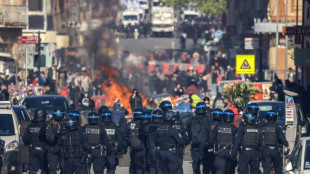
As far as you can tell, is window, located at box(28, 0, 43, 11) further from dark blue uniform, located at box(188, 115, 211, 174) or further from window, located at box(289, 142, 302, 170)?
window, located at box(289, 142, 302, 170)

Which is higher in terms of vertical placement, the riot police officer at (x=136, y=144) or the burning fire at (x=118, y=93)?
the riot police officer at (x=136, y=144)

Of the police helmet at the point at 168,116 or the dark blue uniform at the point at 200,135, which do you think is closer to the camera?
the police helmet at the point at 168,116

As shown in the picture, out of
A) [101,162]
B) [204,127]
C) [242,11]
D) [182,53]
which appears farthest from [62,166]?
[242,11]

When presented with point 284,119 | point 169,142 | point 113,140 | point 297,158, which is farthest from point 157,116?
point 284,119

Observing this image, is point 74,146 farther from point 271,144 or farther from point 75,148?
point 271,144

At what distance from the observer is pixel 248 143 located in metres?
18.4

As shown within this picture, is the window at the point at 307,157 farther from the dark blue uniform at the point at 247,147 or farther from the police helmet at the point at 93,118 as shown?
the police helmet at the point at 93,118

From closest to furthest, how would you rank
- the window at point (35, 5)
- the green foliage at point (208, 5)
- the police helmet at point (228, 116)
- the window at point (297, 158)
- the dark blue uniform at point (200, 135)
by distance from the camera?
the window at point (297, 158)
the police helmet at point (228, 116)
the dark blue uniform at point (200, 135)
the window at point (35, 5)
the green foliage at point (208, 5)

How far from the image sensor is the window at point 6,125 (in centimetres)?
1939

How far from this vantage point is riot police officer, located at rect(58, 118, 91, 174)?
1775 cm

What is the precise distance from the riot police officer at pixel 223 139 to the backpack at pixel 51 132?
3012mm

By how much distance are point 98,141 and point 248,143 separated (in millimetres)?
2876

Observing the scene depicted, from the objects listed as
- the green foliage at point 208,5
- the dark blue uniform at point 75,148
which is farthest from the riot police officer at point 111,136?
the green foliage at point 208,5

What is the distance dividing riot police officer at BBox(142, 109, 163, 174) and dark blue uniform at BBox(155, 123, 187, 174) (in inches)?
16.4
